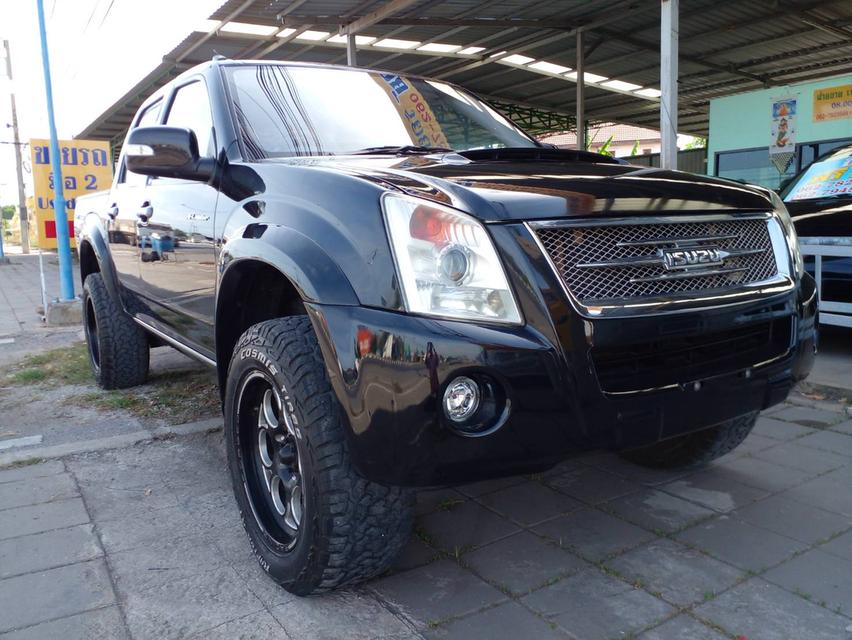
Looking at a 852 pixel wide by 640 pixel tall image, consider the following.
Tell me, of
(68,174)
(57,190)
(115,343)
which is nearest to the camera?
(115,343)

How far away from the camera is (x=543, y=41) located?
13.2 metres

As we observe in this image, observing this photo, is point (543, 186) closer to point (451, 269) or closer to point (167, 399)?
point (451, 269)

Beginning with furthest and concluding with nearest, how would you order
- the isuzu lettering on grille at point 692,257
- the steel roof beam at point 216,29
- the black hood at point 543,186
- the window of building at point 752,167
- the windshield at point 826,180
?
the window of building at point 752,167, the steel roof beam at point 216,29, the windshield at point 826,180, the isuzu lettering on grille at point 692,257, the black hood at point 543,186

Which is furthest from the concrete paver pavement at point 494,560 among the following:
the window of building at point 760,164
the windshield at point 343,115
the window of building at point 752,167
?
the window of building at point 752,167

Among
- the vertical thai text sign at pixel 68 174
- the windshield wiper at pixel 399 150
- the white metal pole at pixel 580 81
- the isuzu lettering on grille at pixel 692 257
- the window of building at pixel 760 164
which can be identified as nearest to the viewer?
the isuzu lettering on grille at pixel 692 257

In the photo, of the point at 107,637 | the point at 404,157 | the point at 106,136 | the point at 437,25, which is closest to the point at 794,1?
the point at 437,25

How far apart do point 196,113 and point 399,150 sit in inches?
45.1

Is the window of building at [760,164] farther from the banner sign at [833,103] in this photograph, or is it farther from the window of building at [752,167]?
the banner sign at [833,103]

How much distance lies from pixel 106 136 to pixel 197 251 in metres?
27.4

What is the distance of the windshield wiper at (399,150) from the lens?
283 centimetres

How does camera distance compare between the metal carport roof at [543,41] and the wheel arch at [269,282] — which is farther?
the metal carport roof at [543,41]

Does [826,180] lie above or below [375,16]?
below

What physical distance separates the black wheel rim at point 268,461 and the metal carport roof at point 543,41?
326 inches

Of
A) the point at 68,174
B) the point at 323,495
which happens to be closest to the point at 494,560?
the point at 323,495
